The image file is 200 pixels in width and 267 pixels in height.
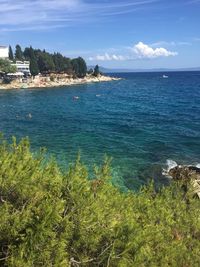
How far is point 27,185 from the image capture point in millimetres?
11953

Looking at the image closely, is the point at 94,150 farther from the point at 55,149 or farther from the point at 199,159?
the point at 199,159

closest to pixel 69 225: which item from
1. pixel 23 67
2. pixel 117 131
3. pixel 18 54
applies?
pixel 117 131

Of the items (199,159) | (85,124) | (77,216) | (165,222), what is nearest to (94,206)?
(77,216)

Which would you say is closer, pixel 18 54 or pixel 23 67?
pixel 23 67

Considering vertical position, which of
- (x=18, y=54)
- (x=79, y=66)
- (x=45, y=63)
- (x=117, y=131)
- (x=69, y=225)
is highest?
(x=18, y=54)

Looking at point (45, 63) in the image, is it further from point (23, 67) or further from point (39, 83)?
point (39, 83)

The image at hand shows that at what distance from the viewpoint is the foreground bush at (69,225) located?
10.8 m

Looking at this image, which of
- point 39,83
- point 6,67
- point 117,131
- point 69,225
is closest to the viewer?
point 69,225

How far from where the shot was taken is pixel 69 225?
458 inches

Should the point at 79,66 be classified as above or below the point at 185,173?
above

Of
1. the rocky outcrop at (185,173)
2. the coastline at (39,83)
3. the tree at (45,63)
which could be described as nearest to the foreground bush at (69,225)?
the rocky outcrop at (185,173)

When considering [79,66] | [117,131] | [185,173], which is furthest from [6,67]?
[185,173]

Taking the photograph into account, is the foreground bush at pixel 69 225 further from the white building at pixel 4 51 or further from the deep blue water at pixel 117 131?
the white building at pixel 4 51

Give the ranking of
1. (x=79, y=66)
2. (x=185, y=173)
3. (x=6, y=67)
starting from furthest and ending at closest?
(x=79, y=66), (x=6, y=67), (x=185, y=173)
